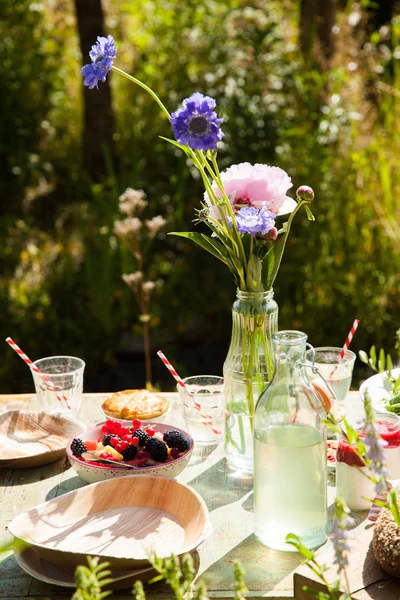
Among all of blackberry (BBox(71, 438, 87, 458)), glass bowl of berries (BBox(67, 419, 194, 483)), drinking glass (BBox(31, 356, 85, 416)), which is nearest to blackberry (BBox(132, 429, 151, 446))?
glass bowl of berries (BBox(67, 419, 194, 483))

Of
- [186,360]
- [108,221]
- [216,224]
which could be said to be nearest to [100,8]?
[108,221]

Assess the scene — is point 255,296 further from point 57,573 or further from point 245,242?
point 57,573

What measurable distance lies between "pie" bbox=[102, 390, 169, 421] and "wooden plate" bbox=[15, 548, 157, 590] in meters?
0.48

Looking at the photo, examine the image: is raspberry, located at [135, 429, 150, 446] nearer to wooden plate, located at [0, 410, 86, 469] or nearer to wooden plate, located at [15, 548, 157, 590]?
wooden plate, located at [0, 410, 86, 469]

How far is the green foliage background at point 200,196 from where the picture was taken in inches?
154

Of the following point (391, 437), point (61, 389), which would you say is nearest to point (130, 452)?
point (61, 389)

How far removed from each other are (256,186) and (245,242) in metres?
0.11

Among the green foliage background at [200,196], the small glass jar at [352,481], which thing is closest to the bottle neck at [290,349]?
the small glass jar at [352,481]

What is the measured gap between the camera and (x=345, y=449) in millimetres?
1494

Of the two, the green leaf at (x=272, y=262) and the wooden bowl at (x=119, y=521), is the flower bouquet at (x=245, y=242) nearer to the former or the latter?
the green leaf at (x=272, y=262)

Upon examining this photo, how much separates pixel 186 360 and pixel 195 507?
107 inches

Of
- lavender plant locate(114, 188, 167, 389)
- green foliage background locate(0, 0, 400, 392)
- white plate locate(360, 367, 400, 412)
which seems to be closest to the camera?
white plate locate(360, 367, 400, 412)

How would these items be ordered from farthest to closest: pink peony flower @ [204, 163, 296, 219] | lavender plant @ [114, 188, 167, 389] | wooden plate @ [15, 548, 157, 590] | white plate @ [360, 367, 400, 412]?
1. lavender plant @ [114, 188, 167, 389]
2. white plate @ [360, 367, 400, 412]
3. pink peony flower @ [204, 163, 296, 219]
4. wooden plate @ [15, 548, 157, 590]

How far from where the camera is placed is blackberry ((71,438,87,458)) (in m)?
1.57
